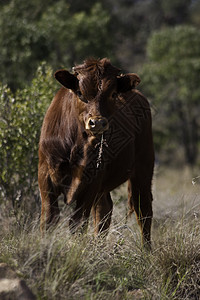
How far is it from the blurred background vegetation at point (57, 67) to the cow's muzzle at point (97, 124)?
2.15m

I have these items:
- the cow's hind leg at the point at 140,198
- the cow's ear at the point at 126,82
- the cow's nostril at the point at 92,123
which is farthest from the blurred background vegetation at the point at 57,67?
the cow's nostril at the point at 92,123

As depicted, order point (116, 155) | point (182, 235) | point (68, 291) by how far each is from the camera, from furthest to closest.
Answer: point (116, 155)
point (182, 235)
point (68, 291)

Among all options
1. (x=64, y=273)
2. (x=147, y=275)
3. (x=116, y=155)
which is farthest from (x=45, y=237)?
(x=116, y=155)

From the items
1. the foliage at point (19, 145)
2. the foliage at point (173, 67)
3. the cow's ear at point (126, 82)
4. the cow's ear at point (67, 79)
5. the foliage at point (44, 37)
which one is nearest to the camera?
the cow's ear at point (67, 79)

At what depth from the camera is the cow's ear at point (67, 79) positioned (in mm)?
5418

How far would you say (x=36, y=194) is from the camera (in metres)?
7.34

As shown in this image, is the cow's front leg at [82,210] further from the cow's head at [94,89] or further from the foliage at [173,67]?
the foliage at [173,67]

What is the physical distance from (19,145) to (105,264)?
288 centimetres

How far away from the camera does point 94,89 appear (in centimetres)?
518

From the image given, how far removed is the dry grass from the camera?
4078 millimetres

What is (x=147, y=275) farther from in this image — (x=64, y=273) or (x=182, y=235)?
(x=64, y=273)

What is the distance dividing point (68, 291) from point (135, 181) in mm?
3006

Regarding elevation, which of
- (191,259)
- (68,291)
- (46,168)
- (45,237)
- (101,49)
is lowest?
(191,259)

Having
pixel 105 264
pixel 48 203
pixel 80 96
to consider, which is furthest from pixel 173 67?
pixel 105 264
